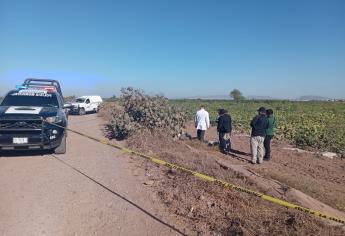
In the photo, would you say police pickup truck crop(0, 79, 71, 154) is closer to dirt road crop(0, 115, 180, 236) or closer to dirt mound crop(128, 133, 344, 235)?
dirt road crop(0, 115, 180, 236)

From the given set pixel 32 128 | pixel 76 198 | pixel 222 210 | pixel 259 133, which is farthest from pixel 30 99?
pixel 222 210

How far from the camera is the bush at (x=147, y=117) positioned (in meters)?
13.9

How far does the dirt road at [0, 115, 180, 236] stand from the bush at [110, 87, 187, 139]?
4095mm

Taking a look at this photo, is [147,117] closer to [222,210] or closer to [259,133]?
[259,133]

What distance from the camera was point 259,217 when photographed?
5184mm

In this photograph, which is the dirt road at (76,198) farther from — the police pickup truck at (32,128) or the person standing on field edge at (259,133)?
the person standing on field edge at (259,133)

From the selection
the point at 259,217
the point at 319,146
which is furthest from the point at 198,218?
the point at 319,146

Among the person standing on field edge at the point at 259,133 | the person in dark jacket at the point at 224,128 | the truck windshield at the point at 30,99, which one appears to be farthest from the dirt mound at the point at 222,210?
the truck windshield at the point at 30,99

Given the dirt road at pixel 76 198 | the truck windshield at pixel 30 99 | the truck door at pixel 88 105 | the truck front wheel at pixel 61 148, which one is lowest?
the dirt road at pixel 76 198

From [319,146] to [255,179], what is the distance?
30.8ft

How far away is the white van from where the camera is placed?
3200 cm

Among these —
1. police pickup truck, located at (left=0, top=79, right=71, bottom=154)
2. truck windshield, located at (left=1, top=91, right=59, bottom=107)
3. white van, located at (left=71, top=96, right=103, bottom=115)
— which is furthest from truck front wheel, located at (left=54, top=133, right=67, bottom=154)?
white van, located at (left=71, top=96, right=103, bottom=115)

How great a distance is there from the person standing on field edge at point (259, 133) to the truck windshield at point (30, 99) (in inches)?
240

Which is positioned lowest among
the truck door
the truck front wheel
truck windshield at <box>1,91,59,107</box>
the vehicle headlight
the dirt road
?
the dirt road
